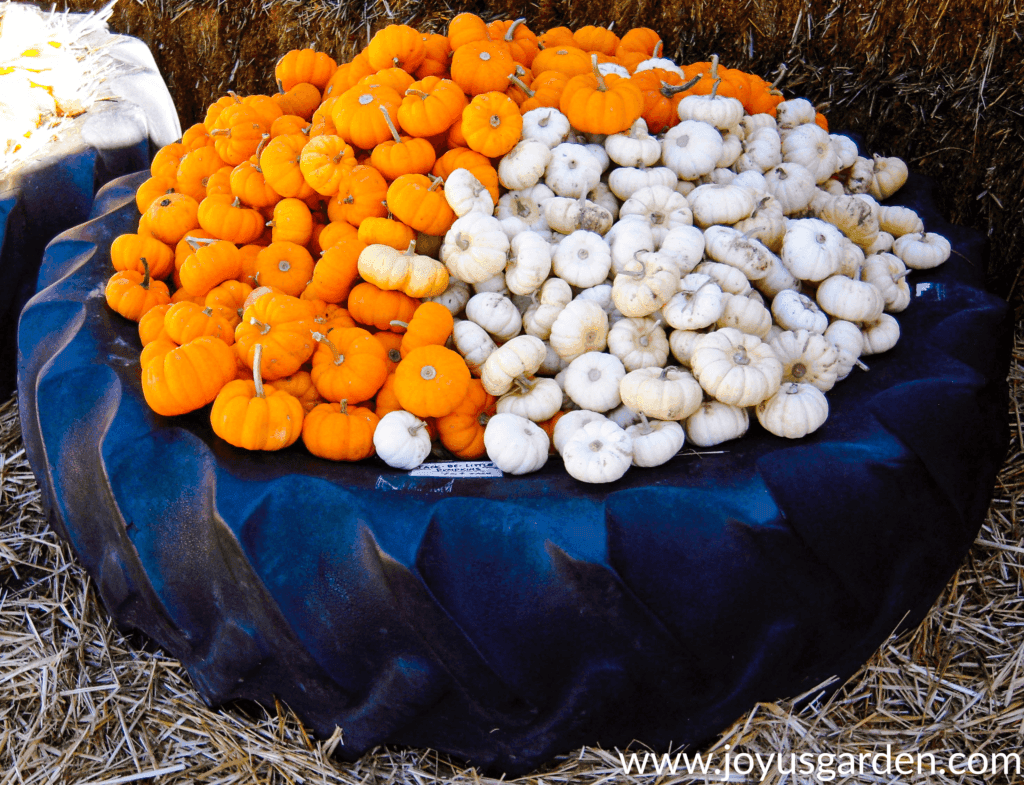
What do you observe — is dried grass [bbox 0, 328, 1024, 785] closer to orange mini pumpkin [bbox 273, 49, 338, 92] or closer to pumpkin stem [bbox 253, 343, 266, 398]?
pumpkin stem [bbox 253, 343, 266, 398]

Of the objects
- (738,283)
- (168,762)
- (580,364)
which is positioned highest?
(738,283)

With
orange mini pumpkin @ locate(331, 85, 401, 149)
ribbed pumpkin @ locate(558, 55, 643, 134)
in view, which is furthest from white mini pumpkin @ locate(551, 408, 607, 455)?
orange mini pumpkin @ locate(331, 85, 401, 149)

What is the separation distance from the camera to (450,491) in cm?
162

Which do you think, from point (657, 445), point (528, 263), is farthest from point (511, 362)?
point (657, 445)

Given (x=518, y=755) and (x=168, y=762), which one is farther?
(x=168, y=762)

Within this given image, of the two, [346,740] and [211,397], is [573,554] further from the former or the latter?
[211,397]

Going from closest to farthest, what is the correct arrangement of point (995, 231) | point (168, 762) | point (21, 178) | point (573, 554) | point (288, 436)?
point (573, 554)
point (288, 436)
point (168, 762)
point (21, 178)
point (995, 231)

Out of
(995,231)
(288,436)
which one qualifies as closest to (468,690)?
(288,436)

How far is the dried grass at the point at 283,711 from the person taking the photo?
1.88m

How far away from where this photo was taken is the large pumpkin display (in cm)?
156

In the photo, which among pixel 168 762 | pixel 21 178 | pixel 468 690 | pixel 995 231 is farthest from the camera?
pixel 995 231

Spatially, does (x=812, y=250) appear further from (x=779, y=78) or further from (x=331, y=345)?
(x=331, y=345)

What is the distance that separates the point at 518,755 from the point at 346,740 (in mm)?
443

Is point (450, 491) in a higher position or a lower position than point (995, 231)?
lower
